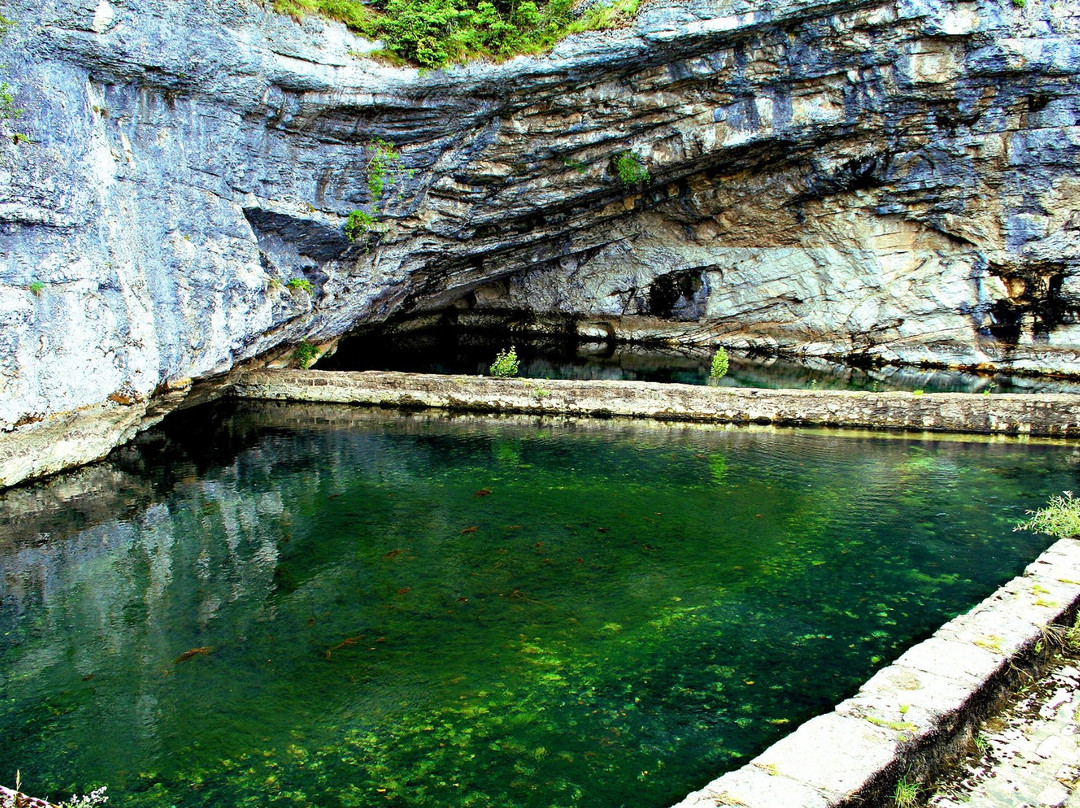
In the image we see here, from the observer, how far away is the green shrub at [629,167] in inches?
811

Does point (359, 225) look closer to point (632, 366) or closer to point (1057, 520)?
point (632, 366)

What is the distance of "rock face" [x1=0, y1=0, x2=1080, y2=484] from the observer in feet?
39.7

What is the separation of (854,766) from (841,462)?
9627 millimetres

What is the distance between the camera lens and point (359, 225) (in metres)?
18.2

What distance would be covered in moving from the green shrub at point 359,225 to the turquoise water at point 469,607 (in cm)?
660

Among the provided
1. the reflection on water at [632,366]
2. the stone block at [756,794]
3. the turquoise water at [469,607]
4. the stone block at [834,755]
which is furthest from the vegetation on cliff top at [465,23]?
the stone block at [756,794]

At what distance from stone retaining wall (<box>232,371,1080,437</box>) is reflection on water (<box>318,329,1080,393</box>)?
4594 millimetres

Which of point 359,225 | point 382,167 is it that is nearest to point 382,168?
point 382,167

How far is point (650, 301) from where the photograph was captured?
30453mm

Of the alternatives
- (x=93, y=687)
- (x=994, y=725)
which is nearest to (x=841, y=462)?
(x=994, y=725)

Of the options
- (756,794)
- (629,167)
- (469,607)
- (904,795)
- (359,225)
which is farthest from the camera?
(629,167)

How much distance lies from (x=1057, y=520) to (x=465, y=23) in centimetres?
1486

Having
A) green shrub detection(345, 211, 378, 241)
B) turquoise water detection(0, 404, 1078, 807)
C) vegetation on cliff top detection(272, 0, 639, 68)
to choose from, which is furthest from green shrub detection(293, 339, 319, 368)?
vegetation on cliff top detection(272, 0, 639, 68)

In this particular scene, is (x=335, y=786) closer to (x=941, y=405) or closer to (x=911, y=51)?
(x=941, y=405)
